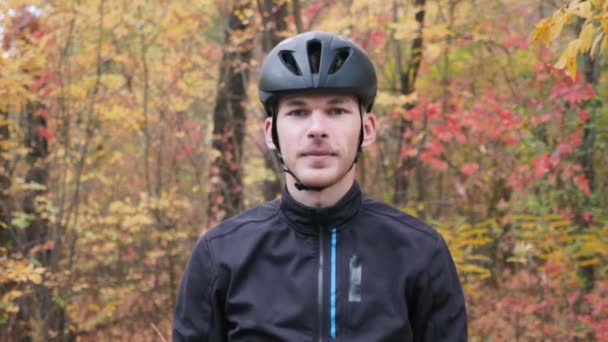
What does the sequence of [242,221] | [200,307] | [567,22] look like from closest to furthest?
[200,307] < [242,221] < [567,22]

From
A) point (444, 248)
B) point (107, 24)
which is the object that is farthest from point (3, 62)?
point (444, 248)

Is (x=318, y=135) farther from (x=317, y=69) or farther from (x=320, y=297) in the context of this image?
(x=320, y=297)

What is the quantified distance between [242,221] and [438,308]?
76 cm

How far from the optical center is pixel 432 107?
6.96m

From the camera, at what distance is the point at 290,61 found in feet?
8.12

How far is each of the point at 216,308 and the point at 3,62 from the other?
5.02 meters

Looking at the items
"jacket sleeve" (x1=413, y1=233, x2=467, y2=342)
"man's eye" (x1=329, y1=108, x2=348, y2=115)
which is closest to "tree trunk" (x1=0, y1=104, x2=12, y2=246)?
"man's eye" (x1=329, y1=108, x2=348, y2=115)

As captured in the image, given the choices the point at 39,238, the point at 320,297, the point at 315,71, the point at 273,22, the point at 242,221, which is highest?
the point at 273,22

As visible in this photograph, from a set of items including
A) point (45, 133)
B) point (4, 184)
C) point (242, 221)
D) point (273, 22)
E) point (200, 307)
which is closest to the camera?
point (200, 307)

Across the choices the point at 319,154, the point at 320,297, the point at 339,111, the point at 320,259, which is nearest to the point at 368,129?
the point at 339,111

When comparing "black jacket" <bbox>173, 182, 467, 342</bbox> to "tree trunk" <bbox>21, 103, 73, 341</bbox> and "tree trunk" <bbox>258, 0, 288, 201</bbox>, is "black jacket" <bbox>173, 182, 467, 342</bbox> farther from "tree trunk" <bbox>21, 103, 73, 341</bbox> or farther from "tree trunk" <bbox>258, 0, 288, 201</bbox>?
"tree trunk" <bbox>258, 0, 288, 201</bbox>

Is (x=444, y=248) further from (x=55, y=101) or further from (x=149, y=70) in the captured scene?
(x=149, y=70)

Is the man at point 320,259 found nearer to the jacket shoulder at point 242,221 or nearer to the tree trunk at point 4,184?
the jacket shoulder at point 242,221

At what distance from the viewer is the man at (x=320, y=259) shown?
2162 mm
